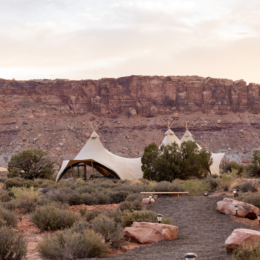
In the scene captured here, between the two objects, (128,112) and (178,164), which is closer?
(178,164)

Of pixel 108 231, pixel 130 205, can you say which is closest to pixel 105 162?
pixel 130 205

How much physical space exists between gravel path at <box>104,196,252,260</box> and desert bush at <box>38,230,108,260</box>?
343 millimetres

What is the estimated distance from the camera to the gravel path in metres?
5.73

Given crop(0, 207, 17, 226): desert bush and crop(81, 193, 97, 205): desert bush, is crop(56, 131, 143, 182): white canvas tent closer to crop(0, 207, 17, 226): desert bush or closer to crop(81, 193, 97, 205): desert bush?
crop(81, 193, 97, 205): desert bush

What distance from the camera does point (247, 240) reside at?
5285 mm

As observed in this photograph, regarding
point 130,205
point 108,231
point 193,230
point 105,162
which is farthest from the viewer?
point 105,162

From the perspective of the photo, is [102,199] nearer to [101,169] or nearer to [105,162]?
[105,162]

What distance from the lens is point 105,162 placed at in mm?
30078

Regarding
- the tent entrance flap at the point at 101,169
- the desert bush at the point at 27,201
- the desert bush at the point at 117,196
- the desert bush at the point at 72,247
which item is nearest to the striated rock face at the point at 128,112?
the tent entrance flap at the point at 101,169

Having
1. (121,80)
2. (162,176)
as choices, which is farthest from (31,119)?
(162,176)

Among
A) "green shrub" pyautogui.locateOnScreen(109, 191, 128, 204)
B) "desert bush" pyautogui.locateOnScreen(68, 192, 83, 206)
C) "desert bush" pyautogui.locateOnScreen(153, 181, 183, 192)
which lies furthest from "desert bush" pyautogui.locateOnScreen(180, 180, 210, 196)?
"desert bush" pyautogui.locateOnScreen(68, 192, 83, 206)

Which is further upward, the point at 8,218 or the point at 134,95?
the point at 134,95

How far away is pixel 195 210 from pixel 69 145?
2135 inches

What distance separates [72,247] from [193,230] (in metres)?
3.48
